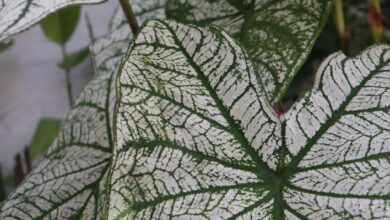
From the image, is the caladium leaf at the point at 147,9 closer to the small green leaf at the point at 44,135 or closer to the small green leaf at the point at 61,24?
the small green leaf at the point at 61,24

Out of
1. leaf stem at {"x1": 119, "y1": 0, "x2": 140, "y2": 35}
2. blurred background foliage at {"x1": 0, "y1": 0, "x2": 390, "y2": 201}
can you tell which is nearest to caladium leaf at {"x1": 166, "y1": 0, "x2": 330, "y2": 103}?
leaf stem at {"x1": 119, "y1": 0, "x2": 140, "y2": 35}

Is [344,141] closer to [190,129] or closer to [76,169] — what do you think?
[190,129]

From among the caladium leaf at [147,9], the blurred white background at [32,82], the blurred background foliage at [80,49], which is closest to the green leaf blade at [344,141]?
the caladium leaf at [147,9]

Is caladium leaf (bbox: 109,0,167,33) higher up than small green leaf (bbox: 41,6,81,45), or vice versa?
small green leaf (bbox: 41,6,81,45)

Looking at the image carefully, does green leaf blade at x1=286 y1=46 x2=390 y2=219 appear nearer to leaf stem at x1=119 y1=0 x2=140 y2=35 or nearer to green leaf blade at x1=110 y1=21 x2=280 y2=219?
green leaf blade at x1=110 y1=21 x2=280 y2=219

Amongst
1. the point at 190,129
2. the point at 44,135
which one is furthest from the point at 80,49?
the point at 190,129

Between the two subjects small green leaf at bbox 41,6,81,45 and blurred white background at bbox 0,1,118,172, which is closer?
small green leaf at bbox 41,6,81,45
